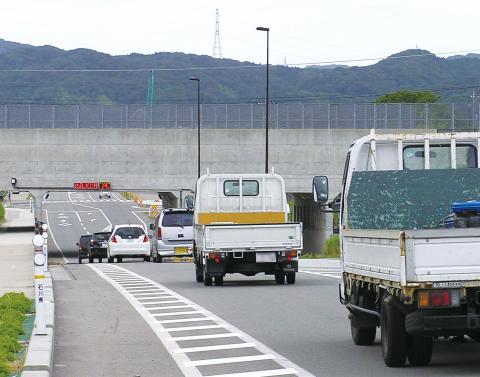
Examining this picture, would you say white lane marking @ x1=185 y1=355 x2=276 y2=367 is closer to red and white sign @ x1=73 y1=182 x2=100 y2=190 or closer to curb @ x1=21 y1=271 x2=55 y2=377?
curb @ x1=21 y1=271 x2=55 y2=377

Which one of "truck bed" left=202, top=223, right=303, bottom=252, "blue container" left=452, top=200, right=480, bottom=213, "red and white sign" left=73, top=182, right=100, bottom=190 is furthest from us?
"red and white sign" left=73, top=182, right=100, bottom=190

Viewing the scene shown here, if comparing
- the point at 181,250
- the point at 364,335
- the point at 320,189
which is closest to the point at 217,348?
the point at 364,335

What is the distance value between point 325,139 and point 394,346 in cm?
6418

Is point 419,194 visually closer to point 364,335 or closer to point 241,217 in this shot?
point 364,335

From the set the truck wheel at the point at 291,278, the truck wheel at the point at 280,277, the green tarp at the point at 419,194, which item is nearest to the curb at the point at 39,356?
the green tarp at the point at 419,194

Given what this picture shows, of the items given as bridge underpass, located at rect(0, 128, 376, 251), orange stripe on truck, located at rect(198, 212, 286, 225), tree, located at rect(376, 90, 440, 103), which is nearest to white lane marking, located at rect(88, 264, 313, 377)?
orange stripe on truck, located at rect(198, 212, 286, 225)

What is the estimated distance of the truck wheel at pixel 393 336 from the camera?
42.3 feet

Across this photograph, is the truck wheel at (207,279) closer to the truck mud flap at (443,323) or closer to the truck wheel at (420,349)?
the truck wheel at (420,349)

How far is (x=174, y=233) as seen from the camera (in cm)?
4744

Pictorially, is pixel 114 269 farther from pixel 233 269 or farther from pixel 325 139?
pixel 325 139

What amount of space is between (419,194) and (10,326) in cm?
579

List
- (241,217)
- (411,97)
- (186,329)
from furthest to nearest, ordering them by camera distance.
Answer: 1. (411,97)
2. (241,217)
3. (186,329)

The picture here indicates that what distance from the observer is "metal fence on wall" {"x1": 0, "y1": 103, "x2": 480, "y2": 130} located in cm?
7531

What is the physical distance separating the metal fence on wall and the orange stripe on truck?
4411 cm
